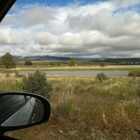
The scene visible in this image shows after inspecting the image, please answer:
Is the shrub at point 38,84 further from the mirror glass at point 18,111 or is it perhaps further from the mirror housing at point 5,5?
the mirror housing at point 5,5

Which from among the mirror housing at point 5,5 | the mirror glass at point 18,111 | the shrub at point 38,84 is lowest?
the shrub at point 38,84

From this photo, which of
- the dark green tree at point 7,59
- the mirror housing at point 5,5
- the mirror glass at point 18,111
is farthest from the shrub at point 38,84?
the dark green tree at point 7,59

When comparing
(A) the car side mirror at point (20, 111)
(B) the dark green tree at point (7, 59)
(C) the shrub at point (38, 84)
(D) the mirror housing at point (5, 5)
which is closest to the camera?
(A) the car side mirror at point (20, 111)

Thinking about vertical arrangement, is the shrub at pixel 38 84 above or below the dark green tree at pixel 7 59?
below

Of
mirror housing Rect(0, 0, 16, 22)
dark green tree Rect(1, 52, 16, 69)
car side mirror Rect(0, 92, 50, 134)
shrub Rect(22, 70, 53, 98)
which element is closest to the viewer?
car side mirror Rect(0, 92, 50, 134)

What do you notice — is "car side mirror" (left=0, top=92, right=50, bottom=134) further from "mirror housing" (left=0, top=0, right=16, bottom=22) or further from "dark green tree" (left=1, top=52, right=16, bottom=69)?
"dark green tree" (left=1, top=52, right=16, bottom=69)

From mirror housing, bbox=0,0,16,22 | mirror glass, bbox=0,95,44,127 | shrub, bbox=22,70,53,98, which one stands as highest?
mirror housing, bbox=0,0,16,22

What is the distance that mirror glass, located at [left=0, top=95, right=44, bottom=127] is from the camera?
1786 mm

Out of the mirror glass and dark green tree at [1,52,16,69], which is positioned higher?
dark green tree at [1,52,16,69]

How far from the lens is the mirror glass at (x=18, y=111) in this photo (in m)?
1.79

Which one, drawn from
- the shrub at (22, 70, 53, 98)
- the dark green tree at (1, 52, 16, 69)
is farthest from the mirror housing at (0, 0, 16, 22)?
the dark green tree at (1, 52, 16, 69)

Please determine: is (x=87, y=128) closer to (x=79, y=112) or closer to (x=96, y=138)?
(x=96, y=138)

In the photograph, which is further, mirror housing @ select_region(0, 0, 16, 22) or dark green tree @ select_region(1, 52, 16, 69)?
dark green tree @ select_region(1, 52, 16, 69)

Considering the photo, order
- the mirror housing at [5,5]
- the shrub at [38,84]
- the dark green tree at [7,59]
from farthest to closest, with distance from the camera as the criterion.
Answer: the dark green tree at [7,59]
the shrub at [38,84]
the mirror housing at [5,5]
